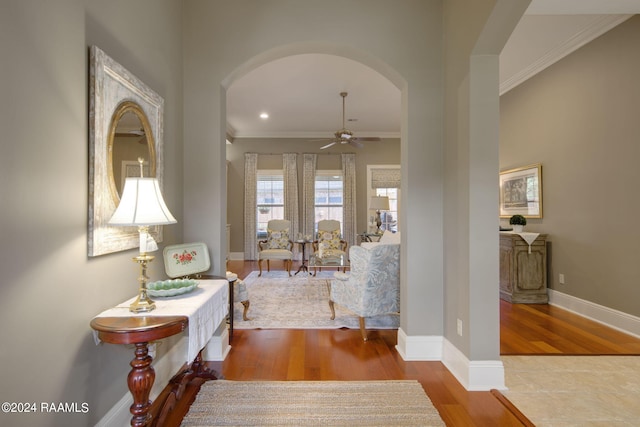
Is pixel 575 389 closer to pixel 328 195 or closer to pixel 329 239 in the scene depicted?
pixel 329 239

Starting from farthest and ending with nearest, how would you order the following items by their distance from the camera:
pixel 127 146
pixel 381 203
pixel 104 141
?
pixel 381 203
pixel 127 146
pixel 104 141

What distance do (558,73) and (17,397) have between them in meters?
5.76

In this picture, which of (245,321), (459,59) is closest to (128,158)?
(245,321)

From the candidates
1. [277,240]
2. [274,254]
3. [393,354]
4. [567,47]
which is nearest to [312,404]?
[393,354]

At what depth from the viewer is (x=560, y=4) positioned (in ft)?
8.81

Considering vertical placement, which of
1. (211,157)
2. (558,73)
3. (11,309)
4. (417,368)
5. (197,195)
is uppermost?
(558,73)

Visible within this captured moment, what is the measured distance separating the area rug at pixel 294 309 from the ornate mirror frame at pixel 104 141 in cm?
204

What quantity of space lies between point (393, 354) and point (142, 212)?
2.38 meters

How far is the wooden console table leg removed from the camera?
4.57 ft

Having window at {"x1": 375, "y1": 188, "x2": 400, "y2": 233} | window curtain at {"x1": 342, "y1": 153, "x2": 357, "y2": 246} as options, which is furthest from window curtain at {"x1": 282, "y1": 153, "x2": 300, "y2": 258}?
window at {"x1": 375, "y1": 188, "x2": 400, "y2": 233}

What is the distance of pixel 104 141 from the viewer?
62.6 inches

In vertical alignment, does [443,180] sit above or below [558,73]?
below

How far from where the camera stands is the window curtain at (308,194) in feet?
25.1

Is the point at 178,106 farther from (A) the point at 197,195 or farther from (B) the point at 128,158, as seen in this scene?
(B) the point at 128,158
